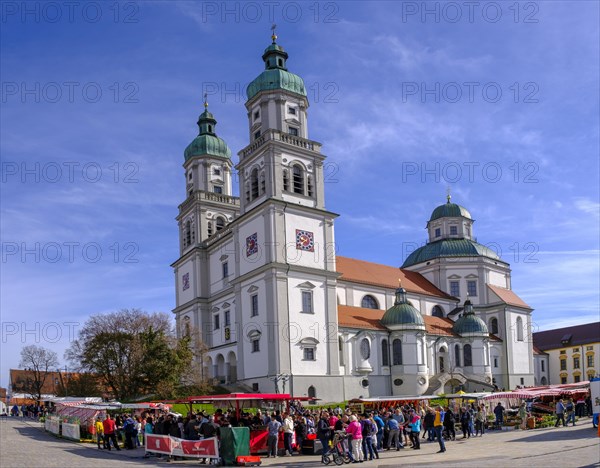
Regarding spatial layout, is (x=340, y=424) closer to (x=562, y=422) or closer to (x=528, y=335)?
(x=562, y=422)

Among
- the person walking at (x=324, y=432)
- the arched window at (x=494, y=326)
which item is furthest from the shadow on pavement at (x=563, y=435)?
the arched window at (x=494, y=326)

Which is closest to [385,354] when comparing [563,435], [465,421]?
[465,421]

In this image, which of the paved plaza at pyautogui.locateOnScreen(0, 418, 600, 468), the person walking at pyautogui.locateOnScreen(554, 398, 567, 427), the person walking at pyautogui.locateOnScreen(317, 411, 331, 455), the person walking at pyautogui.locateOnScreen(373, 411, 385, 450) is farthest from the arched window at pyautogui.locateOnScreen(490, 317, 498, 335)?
the person walking at pyautogui.locateOnScreen(317, 411, 331, 455)

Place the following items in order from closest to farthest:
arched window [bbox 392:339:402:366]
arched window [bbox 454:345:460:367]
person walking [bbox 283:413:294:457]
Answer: person walking [bbox 283:413:294:457] < arched window [bbox 392:339:402:366] < arched window [bbox 454:345:460:367]

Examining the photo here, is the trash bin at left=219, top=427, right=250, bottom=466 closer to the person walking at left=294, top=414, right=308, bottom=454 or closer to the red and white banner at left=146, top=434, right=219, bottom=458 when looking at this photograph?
the red and white banner at left=146, top=434, right=219, bottom=458

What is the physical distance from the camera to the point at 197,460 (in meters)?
23.8

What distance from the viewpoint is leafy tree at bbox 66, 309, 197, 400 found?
45656 millimetres

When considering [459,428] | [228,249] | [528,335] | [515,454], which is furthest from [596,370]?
[515,454]

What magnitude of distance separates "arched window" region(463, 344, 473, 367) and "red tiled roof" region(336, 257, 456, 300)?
7.33 metres

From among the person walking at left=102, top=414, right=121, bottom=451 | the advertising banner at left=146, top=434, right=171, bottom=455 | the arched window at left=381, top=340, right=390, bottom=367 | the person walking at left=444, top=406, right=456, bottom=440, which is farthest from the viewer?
the arched window at left=381, top=340, right=390, bottom=367

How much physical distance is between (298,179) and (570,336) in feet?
203

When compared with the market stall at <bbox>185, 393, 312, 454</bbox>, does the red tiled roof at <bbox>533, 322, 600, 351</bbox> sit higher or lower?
lower

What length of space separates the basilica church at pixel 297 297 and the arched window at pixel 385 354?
12cm

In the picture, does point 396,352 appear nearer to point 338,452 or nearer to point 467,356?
point 467,356
